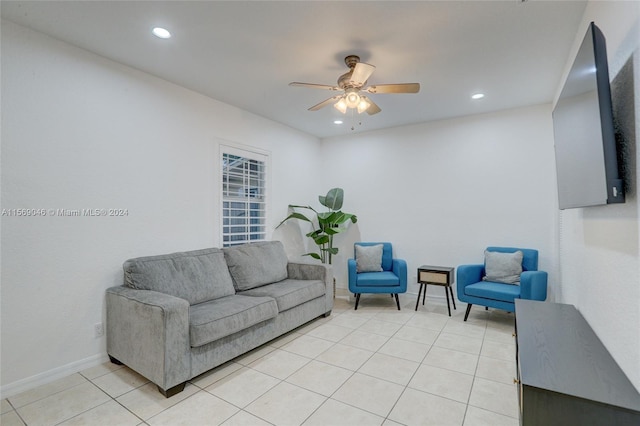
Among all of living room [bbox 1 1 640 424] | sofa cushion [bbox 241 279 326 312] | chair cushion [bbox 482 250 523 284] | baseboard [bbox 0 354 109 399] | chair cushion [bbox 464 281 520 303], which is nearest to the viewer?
living room [bbox 1 1 640 424]

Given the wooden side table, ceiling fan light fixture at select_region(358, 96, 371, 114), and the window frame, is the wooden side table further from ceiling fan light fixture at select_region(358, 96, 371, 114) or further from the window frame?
ceiling fan light fixture at select_region(358, 96, 371, 114)

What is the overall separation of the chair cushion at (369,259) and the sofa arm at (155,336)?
2.73m

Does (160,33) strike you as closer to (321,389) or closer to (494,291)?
(321,389)

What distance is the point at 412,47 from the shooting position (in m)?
2.62

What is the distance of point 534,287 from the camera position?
3.27 m

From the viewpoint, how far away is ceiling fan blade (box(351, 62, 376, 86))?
2.42m

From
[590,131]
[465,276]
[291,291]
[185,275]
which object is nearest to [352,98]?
[590,131]

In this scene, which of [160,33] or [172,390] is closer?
[172,390]

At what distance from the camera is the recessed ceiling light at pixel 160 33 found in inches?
93.2

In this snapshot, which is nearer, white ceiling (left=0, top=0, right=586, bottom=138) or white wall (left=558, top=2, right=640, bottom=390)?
white wall (left=558, top=2, right=640, bottom=390)

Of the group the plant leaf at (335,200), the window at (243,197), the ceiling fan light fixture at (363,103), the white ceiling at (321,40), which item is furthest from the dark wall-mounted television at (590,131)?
the window at (243,197)

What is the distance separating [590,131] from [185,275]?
3.16 m

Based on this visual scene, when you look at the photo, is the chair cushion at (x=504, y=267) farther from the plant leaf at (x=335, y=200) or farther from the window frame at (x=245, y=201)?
the window frame at (x=245, y=201)

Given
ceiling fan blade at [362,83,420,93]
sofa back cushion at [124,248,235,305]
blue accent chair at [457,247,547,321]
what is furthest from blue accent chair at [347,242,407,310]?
ceiling fan blade at [362,83,420,93]
